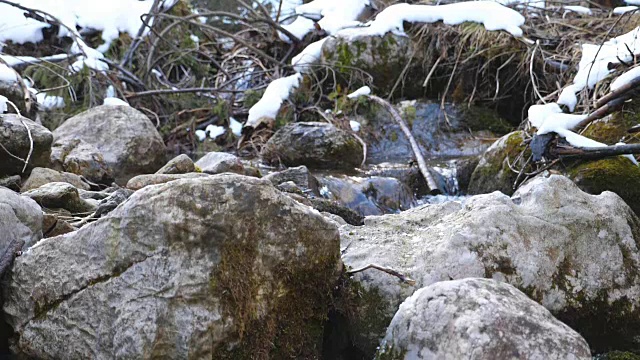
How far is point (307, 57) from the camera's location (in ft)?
30.6

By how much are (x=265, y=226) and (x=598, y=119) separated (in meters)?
3.70

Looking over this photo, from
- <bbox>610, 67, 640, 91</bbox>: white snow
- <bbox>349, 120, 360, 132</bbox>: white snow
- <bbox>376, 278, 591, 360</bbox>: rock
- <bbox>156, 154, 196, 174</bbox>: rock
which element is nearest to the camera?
<bbox>376, 278, 591, 360</bbox>: rock

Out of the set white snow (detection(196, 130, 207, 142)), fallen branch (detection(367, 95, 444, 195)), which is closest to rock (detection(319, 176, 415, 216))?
fallen branch (detection(367, 95, 444, 195))

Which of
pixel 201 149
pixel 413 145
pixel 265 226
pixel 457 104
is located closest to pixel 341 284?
pixel 265 226

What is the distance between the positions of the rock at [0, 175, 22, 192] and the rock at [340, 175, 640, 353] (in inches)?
96.9

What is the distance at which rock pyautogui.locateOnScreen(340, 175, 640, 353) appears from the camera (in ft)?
9.71

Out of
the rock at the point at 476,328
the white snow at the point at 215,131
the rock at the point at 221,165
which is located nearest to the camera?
the rock at the point at 476,328

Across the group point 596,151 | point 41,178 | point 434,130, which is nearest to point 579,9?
point 434,130

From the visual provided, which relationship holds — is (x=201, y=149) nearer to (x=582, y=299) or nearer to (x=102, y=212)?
(x=102, y=212)

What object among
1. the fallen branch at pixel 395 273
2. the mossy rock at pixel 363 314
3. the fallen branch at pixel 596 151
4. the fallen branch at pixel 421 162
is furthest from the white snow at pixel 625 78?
the mossy rock at pixel 363 314

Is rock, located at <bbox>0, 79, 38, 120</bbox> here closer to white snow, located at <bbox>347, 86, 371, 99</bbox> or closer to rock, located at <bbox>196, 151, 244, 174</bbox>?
rock, located at <bbox>196, 151, 244, 174</bbox>

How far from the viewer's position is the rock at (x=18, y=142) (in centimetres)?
470

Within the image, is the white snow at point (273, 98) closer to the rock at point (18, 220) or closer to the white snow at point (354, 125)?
the white snow at point (354, 125)

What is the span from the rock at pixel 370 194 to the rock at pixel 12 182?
242cm
